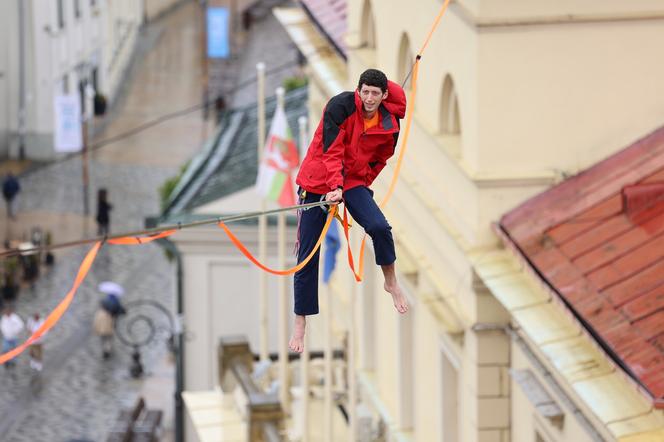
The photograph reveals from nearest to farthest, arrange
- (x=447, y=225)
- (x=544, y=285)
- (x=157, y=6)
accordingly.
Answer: (x=544, y=285)
(x=447, y=225)
(x=157, y=6)

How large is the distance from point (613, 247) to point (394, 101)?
21.8ft

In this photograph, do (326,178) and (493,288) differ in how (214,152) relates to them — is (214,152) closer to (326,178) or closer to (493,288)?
(493,288)

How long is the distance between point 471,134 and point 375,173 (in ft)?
27.4

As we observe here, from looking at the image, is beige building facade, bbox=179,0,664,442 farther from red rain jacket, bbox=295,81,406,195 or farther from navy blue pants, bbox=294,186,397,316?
red rain jacket, bbox=295,81,406,195

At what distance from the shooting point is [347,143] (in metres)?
15.9

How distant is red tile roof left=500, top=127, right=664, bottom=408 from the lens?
775 inches

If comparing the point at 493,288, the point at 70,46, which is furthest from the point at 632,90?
the point at 70,46

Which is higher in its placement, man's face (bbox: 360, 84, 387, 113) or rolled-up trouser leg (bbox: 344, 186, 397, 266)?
man's face (bbox: 360, 84, 387, 113)

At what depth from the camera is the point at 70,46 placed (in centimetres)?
7919

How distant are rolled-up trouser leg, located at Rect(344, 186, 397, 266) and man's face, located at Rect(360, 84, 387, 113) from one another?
2.63ft

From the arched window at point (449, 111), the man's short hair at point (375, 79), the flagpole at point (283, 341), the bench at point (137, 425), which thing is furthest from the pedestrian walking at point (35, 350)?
the man's short hair at point (375, 79)

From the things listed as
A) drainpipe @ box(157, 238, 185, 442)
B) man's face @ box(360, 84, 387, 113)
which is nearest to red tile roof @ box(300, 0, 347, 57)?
drainpipe @ box(157, 238, 185, 442)

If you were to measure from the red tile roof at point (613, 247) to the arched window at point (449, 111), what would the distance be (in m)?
2.36

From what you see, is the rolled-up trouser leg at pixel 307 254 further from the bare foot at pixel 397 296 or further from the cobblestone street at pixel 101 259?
the cobblestone street at pixel 101 259
